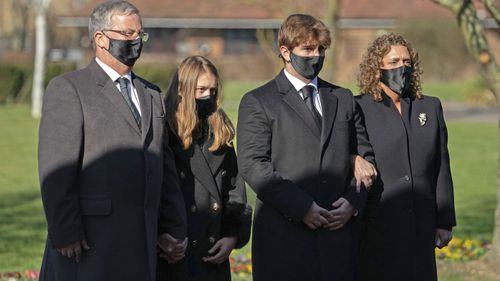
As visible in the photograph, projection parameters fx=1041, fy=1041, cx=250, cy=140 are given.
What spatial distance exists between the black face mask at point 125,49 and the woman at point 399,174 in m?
1.54

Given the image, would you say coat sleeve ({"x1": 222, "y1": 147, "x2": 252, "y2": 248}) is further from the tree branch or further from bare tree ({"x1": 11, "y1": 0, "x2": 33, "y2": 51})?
bare tree ({"x1": 11, "y1": 0, "x2": 33, "y2": 51})

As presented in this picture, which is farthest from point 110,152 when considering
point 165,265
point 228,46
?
point 228,46

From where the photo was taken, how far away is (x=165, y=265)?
592cm

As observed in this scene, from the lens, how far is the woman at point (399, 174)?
6.16 m

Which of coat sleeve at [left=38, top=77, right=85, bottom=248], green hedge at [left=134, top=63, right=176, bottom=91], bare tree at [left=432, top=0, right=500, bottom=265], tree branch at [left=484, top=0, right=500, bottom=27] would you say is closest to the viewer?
coat sleeve at [left=38, top=77, right=85, bottom=248]

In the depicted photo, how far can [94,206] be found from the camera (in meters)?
5.25

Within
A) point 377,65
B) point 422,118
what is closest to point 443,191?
point 422,118

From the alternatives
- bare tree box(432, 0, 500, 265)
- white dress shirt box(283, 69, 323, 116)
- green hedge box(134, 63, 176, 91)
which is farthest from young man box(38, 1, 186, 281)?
green hedge box(134, 63, 176, 91)

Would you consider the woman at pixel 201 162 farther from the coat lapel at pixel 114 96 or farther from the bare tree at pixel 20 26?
the bare tree at pixel 20 26

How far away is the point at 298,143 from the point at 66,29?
55.6 meters

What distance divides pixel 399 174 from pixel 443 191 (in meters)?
0.35

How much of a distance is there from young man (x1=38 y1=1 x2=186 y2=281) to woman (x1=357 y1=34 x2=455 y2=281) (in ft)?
4.65

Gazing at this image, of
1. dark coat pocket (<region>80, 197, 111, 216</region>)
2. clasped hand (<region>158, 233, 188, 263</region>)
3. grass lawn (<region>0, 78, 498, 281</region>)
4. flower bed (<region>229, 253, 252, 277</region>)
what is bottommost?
grass lawn (<region>0, 78, 498, 281</region>)

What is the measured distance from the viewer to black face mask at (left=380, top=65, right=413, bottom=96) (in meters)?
6.17
